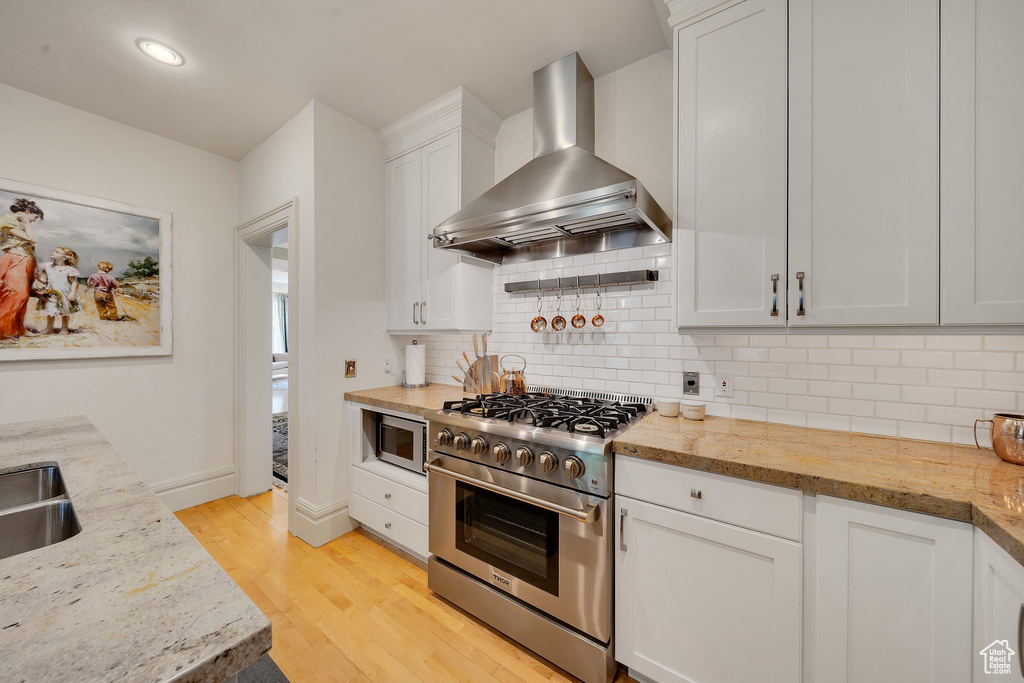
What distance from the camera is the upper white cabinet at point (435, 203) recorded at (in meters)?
2.48

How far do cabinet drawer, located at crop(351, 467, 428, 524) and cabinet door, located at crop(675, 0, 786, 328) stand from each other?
164cm

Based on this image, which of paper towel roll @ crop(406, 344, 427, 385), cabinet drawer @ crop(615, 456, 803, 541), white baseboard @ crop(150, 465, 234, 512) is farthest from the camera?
white baseboard @ crop(150, 465, 234, 512)

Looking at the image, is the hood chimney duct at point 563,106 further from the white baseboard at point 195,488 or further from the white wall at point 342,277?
the white baseboard at point 195,488

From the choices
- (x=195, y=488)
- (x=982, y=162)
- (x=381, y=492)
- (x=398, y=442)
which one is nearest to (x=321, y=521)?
(x=381, y=492)

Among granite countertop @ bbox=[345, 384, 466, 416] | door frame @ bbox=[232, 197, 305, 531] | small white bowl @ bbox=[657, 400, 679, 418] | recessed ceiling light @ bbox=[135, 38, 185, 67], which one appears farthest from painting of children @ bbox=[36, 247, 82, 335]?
small white bowl @ bbox=[657, 400, 679, 418]

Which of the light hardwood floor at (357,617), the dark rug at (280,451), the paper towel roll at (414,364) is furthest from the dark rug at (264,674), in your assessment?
the dark rug at (280,451)

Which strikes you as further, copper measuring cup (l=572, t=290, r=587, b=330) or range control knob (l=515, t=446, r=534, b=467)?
copper measuring cup (l=572, t=290, r=587, b=330)

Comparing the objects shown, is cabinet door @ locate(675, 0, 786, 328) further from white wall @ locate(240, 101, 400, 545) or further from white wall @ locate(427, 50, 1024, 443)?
white wall @ locate(240, 101, 400, 545)

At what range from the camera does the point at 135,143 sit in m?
2.79

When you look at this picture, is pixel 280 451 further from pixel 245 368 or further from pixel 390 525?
pixel 390 525

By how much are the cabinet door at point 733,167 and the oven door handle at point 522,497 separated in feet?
2.78

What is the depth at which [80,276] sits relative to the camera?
2561mm

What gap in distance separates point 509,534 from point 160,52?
295cm

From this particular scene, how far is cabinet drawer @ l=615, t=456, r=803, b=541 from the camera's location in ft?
3.94
